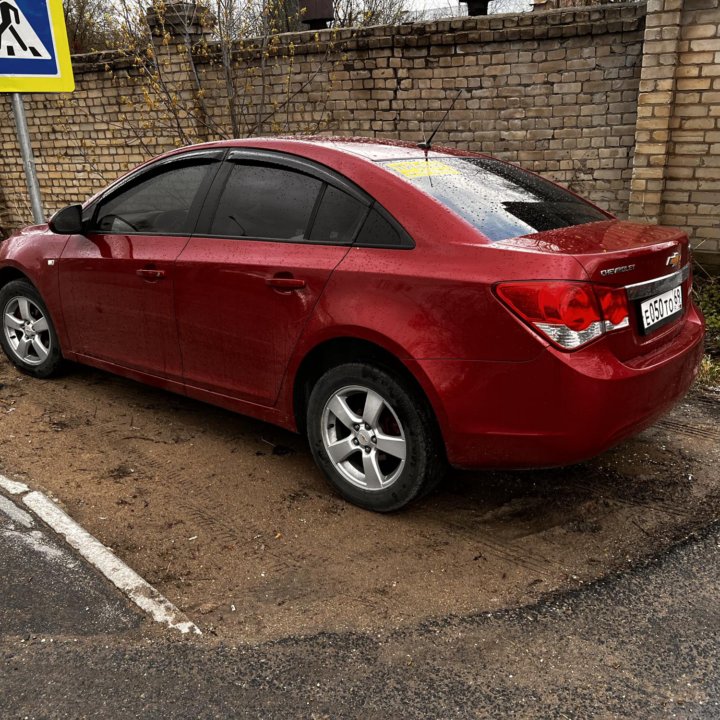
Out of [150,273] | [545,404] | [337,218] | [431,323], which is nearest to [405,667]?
[545,404]

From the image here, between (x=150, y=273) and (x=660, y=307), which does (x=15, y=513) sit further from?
(x=660, y=307)

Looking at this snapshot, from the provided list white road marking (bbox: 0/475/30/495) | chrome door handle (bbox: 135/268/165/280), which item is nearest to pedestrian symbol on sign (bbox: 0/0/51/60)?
chrome door handle (bbox: 135/268/165/280)

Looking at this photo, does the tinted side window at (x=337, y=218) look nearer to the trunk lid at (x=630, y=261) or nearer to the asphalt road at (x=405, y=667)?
the trunk lid at (x=630, y=261)

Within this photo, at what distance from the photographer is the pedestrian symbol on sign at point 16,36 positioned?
515 centimetres

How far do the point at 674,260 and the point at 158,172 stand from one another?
281cm

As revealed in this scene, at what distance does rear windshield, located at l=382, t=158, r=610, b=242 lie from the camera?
3.10 m

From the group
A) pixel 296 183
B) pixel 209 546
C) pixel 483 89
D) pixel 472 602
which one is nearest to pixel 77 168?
pixel 483 89

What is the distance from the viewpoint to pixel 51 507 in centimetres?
339

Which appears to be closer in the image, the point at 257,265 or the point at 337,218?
the point at 337,218

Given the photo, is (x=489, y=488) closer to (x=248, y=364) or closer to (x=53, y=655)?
(x=248, y=364)

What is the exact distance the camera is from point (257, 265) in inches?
137

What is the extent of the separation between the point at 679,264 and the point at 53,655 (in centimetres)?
298

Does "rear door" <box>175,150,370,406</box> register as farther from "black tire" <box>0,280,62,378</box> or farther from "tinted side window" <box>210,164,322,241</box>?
"black tire" <box>0,280,62,378</box>

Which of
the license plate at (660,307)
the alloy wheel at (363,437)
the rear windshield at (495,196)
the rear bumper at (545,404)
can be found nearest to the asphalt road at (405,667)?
the rear bumper at (545,404)
